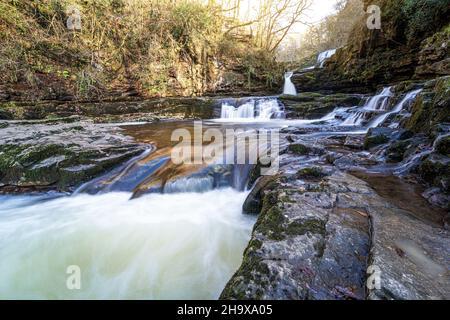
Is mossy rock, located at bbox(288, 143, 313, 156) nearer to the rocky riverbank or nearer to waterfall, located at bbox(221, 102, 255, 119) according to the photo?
the rocky riverbank

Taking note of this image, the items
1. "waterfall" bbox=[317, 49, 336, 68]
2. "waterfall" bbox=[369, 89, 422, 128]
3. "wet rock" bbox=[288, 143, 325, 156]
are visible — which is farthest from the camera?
"waterfall" bbox=[317, 49, 336, 68]

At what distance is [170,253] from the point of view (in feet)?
8.95

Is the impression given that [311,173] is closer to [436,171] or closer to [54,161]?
[436,171]

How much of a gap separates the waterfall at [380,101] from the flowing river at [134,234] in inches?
207

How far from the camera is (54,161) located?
4168 mm

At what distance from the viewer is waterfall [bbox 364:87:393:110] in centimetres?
699

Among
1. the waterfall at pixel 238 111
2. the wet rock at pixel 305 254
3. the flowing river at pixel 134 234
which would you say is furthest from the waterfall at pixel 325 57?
the wet rock at pixel 305 254

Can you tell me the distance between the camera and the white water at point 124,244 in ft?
7.61

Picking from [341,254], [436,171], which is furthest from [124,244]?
[436,171]

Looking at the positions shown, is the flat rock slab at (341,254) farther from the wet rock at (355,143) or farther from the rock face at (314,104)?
the rock face at (314,104)

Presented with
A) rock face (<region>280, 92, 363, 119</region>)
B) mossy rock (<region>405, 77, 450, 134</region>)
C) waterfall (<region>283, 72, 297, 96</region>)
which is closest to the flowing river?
mossy rock (<region>405, 77, 450, 134</region>)

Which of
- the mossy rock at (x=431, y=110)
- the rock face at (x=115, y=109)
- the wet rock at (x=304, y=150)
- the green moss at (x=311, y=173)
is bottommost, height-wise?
the green moss at (x=311, y=173)

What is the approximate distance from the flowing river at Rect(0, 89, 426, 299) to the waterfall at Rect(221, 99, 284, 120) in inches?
Result: 214

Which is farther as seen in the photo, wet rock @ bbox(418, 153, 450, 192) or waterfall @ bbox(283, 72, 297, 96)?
waterfall @ bbox(283, 72, 297, 96)
